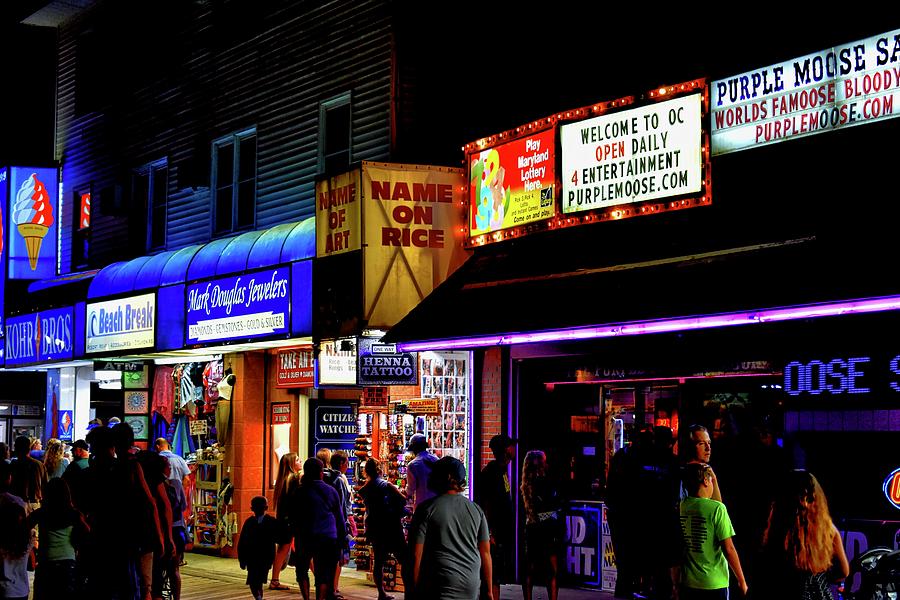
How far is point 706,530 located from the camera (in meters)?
10.0

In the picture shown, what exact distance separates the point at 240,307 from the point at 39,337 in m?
8.37

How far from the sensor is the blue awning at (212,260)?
19.2 metres

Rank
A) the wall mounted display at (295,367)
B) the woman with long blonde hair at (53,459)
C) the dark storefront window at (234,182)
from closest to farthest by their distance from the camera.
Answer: the woman with long blonde hair at (53,459)
the wall mounted display at (295,367)
the dark storefront window at (234,182)

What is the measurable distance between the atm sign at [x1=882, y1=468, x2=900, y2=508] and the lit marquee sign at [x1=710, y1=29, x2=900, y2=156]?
337cm

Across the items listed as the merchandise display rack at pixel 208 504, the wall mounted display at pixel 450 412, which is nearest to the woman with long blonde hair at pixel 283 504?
the wall mounted display at pixel 450 412

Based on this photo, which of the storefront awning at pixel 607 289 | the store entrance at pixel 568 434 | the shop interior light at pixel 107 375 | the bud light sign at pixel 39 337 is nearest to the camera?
the storefront awning at pixel 607 289

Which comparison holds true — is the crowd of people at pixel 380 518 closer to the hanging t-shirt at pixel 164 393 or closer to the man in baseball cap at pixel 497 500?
the man in baseball cap at pixel 497 500

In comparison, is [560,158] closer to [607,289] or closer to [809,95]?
[607,289]

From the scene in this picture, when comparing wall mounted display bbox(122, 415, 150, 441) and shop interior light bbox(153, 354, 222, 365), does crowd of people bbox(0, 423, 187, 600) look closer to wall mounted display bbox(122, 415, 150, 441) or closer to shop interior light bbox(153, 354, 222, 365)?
shop interior light bbox(153, 354, 222, 365)

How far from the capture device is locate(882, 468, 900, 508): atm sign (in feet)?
39.6

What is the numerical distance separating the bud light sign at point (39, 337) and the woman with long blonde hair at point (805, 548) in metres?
18.0

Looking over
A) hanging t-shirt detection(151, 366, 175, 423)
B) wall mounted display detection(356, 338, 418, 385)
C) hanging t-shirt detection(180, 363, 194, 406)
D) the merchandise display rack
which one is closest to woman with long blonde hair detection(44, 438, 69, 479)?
the merchandise display rack

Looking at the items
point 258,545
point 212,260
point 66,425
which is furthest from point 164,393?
point 258,545

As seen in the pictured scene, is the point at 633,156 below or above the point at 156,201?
below
